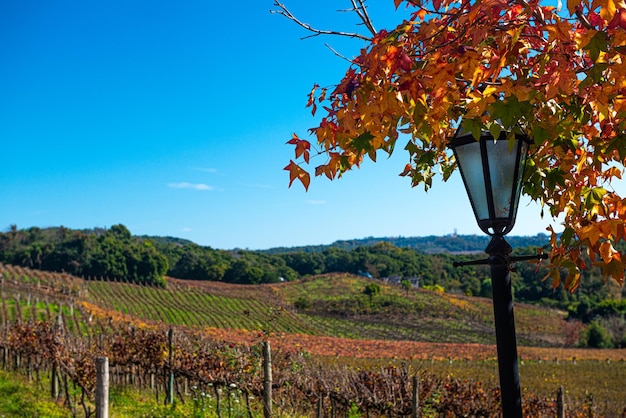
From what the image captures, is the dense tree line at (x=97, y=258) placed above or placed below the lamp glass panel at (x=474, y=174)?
above

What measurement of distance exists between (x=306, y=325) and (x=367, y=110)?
51012 mm

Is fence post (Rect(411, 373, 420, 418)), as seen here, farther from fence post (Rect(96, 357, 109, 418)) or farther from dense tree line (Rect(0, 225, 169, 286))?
dense tree line (Rect(0, 225, 169, 286))

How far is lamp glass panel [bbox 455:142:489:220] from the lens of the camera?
2.21 metres

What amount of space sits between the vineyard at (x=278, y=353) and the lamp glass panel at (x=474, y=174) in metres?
5.18

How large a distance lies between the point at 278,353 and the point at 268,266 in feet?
275

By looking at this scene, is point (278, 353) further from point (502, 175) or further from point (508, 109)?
point (508, 109)

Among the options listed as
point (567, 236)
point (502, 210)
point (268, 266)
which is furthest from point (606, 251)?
point (268, 266)

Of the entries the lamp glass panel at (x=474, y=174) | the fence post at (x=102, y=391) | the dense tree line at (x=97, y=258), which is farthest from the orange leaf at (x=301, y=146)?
the dense tree line at (x=97, y=258)

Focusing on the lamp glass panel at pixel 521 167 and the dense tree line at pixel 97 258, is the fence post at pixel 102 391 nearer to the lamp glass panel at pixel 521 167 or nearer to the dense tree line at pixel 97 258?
the lamp glass panel at pixel 521 167

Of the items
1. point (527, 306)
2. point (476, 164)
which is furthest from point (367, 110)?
point (527, 306)

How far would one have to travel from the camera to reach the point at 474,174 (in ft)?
7.34

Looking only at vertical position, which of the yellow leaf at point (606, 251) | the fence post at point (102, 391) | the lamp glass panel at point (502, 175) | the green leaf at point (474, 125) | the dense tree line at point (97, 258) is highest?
the dense tree line at point (97, 258)

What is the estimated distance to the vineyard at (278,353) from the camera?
7895mm

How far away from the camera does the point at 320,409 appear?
849 centimetres
